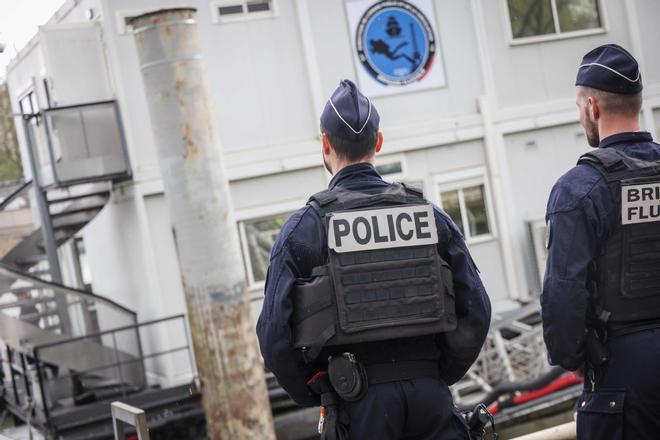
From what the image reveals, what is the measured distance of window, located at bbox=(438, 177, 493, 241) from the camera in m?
15.7

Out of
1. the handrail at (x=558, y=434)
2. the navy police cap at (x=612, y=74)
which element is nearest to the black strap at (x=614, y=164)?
the navy police cap at (x=612, y=74)

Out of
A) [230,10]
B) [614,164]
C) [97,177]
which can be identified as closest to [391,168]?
[230,10]

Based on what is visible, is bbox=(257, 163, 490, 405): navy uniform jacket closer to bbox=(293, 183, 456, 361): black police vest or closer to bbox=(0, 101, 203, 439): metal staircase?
bbox=(293, 183, 456, 361): black police vest

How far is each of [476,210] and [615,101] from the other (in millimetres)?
12377

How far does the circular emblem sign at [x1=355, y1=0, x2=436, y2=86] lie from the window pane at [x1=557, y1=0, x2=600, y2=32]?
98.9 inches

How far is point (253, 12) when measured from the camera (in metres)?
14.5

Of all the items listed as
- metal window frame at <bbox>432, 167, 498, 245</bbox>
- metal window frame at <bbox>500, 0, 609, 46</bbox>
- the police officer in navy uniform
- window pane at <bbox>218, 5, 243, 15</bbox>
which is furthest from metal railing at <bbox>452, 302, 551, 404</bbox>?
the police officer in navy uniform

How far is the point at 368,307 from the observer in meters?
3.23

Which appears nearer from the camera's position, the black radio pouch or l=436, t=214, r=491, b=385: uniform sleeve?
the black radio pouch

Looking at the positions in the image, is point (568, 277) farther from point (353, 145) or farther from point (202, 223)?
point (202, 223)

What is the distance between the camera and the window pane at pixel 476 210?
15.8 metres

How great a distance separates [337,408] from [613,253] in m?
1.15

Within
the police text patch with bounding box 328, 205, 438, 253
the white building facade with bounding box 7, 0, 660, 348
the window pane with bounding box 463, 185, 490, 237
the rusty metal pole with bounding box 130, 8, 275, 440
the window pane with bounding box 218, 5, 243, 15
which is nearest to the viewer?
the police text patch with bounding box 328, 205, 438, 253

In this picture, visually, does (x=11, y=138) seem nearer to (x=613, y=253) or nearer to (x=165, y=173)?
(x=165, y=173)
